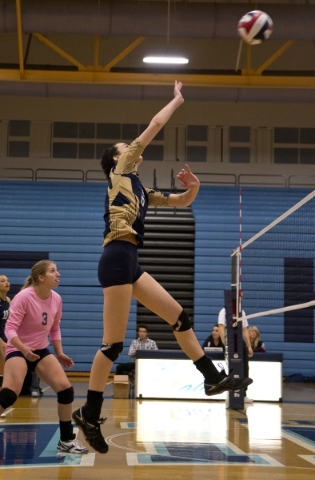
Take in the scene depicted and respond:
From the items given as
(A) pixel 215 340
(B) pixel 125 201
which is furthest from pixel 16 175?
(B) pixel 125 201

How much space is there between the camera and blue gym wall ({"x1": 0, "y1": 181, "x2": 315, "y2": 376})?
59.9 ft

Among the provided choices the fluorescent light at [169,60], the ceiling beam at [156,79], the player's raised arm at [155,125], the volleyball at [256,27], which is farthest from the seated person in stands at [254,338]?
the player's raised arm at [155,125]

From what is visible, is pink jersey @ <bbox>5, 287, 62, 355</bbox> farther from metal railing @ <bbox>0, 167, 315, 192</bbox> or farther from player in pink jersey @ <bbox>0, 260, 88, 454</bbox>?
metal railing @ <bbox>0, 167, 315, 192</bbox>

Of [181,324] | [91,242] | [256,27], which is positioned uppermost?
[256,27]

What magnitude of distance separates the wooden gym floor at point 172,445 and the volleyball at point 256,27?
4333mm

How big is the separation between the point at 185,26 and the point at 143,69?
7.42 feet

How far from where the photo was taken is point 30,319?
565 centimetres

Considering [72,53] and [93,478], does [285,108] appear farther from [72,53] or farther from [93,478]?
[93,478]

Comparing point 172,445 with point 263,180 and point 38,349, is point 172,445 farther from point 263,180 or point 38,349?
point 263,180

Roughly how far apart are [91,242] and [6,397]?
1406 centimetres

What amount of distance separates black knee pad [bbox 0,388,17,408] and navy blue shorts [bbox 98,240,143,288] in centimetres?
126

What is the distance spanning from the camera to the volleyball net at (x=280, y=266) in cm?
1603

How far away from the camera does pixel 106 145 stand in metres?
22.6

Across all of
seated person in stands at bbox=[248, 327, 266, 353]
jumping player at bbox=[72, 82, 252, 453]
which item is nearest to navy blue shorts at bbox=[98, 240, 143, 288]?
jumping player at bbox=[72, 82, 252, 453]
